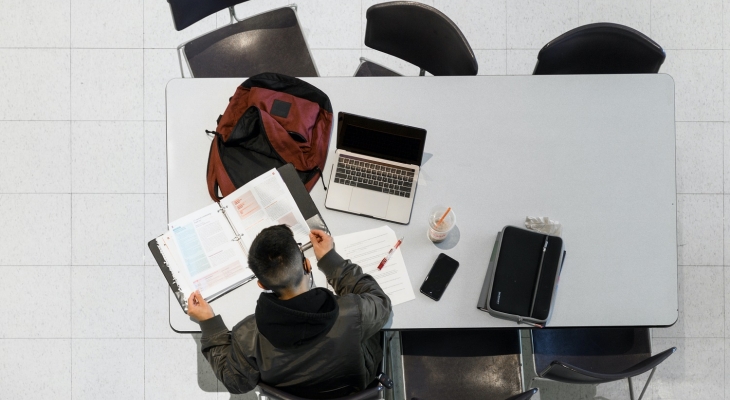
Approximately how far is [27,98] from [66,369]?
1.40 metres

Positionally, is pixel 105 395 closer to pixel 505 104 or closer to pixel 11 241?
pixel 11 241

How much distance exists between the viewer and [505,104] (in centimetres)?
206

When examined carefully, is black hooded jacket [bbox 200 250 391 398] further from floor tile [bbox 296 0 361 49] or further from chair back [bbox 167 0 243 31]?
floor tile [bbox 296 0 361 49]

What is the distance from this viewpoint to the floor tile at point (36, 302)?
277 centimetres

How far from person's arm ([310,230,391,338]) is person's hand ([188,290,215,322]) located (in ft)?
1.32

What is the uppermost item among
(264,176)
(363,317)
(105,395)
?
(264,176)

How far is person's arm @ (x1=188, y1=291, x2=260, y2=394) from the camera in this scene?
180 cm

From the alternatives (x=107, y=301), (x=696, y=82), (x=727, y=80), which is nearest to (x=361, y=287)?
(x=107, y=301)

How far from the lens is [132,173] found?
2852 mm

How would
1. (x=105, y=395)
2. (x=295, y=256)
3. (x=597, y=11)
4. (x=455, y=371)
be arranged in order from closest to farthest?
1. (x=295, y=256)
2. (x=455, y=371)
3. (x=105, y=395)
4. (x=597, y=11)

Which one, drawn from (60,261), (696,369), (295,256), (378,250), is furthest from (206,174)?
(696,369)

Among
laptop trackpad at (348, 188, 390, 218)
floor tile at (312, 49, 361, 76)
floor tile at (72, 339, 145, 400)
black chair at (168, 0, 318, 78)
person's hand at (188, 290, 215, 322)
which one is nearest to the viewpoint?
person's hand at (188, 290, 215, 322)

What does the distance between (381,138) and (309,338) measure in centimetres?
74

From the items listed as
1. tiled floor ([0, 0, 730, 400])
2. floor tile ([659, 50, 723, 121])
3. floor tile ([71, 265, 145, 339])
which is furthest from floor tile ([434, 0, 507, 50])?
floor tile ([71, 265, 145, 339])
